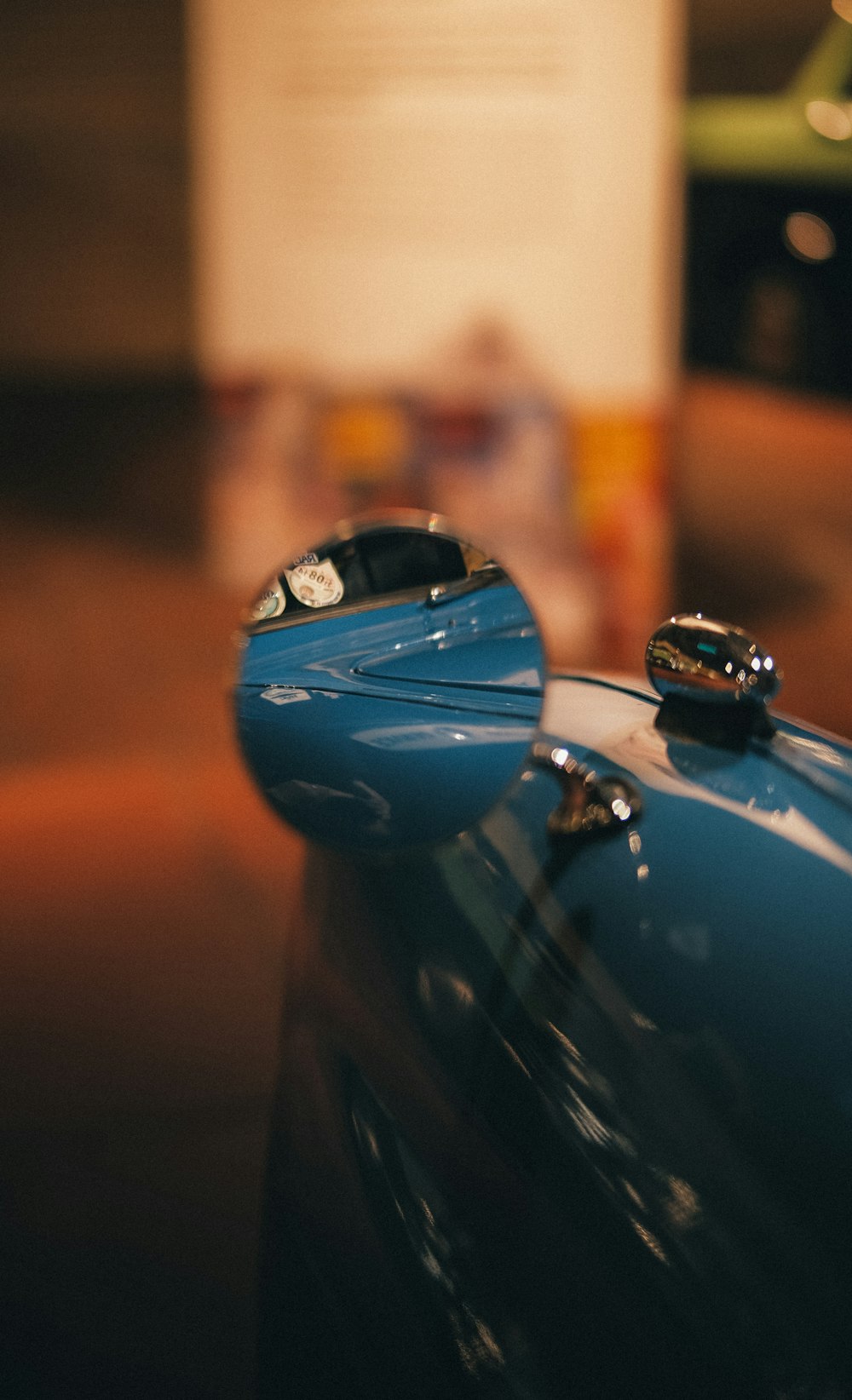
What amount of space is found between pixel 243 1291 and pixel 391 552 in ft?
1.92

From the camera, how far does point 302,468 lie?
151 inches

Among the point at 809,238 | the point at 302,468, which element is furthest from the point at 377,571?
the point at 809,238

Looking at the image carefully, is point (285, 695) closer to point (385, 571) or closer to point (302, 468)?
point (385, 571)

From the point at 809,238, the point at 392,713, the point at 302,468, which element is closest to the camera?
the point at 392,713

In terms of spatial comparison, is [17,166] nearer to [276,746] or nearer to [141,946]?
[141,946]

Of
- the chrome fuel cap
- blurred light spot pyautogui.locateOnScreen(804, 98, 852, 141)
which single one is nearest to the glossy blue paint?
the chrome fuel cap

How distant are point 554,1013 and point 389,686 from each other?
22 centimetres

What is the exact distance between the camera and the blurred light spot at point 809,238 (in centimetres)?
559

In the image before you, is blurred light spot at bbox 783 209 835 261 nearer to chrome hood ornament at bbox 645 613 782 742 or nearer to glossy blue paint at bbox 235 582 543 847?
chrome hood ornament at bbox 645 613 782 742

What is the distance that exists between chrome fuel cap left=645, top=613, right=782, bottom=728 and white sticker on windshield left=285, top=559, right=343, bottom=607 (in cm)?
27

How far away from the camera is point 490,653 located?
2.50 feet

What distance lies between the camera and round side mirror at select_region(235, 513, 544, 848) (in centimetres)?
74

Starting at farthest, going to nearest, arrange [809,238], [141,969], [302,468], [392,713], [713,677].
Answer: [809,238], [302,468], [141,969], [713,677], [392,713]

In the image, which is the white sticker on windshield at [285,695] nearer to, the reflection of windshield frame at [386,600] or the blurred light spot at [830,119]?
the reflection of windshield frame at [386,600]
